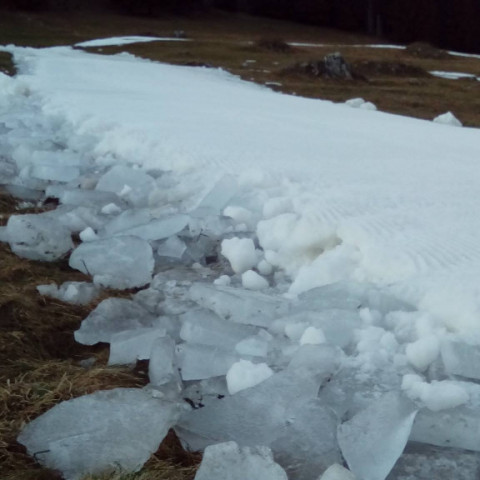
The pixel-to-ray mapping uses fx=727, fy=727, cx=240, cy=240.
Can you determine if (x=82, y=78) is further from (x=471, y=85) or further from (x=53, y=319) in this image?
(x=471, y=85)

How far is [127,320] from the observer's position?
1.77 meters

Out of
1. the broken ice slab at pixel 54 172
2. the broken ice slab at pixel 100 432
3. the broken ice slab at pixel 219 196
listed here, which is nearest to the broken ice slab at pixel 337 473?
the broken ice slab at pixel 100 432

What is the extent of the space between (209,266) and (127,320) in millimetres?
483

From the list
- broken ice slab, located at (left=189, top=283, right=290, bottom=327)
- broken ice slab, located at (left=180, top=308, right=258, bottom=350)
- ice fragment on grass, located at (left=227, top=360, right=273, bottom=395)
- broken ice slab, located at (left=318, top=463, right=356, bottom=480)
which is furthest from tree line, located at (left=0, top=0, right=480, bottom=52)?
broken ice slab, located at (left=318, top=463, right=356, bottom=480)

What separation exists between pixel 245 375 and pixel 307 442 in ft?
0.82

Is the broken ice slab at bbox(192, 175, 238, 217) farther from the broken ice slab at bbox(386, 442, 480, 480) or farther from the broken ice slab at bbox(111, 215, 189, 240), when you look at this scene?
the broken ice slab at bbox(386, 442, 480, 480)

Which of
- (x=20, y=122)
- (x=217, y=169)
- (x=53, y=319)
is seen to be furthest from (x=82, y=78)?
(x=53, y=319)

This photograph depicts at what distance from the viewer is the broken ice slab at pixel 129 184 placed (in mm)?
2799

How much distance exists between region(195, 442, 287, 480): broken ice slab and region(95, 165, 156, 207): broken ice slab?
67.5 inches

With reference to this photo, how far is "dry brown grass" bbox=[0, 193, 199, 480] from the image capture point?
1229mm

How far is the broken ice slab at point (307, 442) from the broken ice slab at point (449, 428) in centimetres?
16

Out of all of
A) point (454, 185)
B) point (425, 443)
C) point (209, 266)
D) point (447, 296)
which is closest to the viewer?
point (425, 443)

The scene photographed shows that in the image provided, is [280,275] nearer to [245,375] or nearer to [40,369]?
[245,375]

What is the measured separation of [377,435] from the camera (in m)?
1.25
